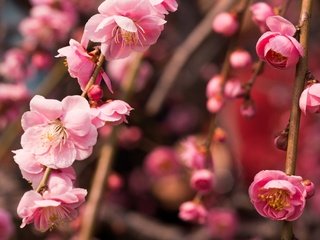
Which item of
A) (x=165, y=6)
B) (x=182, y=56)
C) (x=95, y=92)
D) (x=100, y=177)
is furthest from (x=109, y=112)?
(x=182, y=56)

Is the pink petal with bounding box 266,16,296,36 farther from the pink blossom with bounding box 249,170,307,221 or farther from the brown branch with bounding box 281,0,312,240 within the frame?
the pink blossom with bounding box 249,170,307,221

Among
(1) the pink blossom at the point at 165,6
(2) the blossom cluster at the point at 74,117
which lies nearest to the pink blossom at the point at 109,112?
(2) the blossom cluster at the point at 74,117

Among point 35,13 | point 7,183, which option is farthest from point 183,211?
point 7,183

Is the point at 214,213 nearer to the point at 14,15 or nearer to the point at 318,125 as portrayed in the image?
the point at 318,125

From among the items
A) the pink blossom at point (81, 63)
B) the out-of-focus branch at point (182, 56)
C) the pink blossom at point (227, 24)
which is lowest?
the pink blossom at point (81, 63)

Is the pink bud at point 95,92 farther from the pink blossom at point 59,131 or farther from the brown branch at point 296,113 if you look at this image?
the brown branch at point 296,113

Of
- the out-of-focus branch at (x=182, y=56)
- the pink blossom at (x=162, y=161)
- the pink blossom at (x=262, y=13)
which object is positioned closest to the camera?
the pink blossom at (x=262, y=13)


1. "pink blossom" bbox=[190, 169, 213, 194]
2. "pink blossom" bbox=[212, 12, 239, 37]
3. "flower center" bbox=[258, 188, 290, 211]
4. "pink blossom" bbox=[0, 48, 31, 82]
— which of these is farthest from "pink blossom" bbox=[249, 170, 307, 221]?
"pink blossom" bbox=[0, 48, 31, 82]
